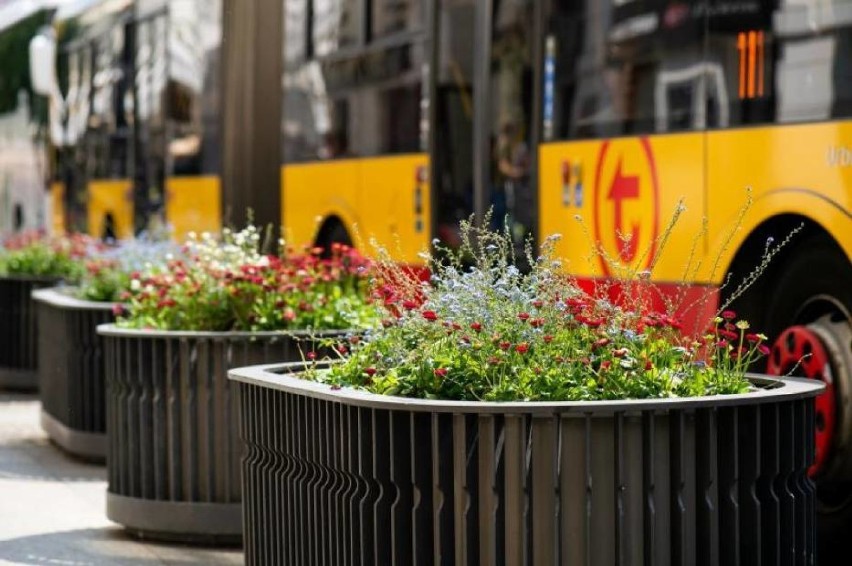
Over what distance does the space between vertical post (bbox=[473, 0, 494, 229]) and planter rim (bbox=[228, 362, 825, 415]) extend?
6.89 metres

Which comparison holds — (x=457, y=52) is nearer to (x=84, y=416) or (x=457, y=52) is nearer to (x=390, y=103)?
(x=390, y=103)

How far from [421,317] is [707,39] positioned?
12.5 feet

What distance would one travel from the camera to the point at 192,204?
2039 centimetres

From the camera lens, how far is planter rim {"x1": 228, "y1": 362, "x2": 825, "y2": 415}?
210 inches

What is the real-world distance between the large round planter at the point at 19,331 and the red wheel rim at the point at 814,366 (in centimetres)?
755

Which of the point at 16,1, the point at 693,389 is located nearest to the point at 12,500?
the point at 693,389

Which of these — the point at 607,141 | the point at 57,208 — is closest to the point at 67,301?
the point at 607,141

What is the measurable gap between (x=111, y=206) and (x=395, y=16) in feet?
36.9

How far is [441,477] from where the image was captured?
5508mm

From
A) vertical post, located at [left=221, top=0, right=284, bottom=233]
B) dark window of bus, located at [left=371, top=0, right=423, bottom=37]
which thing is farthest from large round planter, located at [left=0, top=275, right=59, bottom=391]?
vertical post, located at [left=221, top=0, right=284, bottom=233]

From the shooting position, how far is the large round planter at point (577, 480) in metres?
5.37

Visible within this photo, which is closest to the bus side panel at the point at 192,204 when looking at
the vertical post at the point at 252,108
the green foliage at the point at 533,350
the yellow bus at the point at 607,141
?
the yellow bus at the point at 607,141

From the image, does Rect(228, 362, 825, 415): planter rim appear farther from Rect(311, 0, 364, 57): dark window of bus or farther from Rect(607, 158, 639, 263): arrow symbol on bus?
Rect(311, 0, 364, 57): dark window of bus

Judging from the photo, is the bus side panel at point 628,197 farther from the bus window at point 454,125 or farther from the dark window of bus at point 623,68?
the bus window at point 454,125
